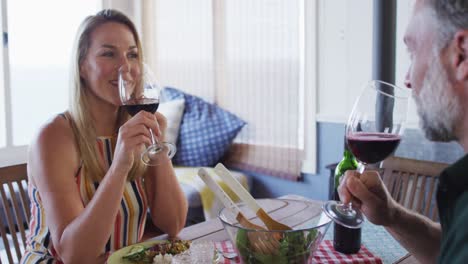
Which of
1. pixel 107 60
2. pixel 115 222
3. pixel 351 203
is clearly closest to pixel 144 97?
pixel 107 60

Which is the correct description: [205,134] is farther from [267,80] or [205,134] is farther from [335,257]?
[335,257]

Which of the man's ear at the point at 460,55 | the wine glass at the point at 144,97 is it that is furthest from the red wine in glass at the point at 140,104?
the man's ear at the point at 460,55

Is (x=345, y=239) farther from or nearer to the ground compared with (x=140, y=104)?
nearer to the ground

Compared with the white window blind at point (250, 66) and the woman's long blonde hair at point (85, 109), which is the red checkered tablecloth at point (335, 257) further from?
the white window blind at point (250, 66)

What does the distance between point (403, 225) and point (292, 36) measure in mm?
2132

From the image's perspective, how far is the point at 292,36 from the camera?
305cm

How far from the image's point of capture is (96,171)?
4.83 ft

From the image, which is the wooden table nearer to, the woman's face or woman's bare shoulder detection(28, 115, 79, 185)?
woman's bare shoulder detection(28, 115, 79, 185)

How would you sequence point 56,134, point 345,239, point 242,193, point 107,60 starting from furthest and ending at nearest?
point 107,60
point 56,134
point 345,239
point 242,193

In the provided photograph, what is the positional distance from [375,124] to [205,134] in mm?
2475

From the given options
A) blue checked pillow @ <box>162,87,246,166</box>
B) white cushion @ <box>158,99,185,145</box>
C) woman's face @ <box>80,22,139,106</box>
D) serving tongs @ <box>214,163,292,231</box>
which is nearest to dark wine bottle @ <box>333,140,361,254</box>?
serving tongs @ <box>214,163,292,231</box>

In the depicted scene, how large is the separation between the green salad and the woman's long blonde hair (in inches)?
29.0

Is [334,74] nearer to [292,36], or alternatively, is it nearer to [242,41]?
[292,36]

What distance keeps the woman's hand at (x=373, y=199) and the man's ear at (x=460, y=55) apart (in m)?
0.35
